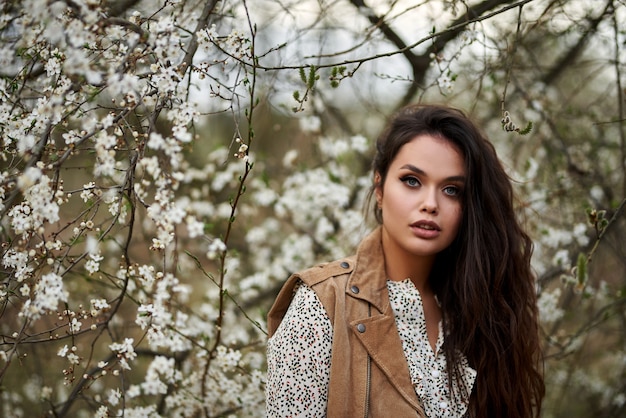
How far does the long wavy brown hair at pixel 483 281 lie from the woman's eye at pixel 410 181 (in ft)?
0.44

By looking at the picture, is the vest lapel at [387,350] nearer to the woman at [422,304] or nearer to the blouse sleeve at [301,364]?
the woman at [422,304]

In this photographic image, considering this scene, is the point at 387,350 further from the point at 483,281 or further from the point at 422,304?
the point at 483,281

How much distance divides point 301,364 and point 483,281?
0.78 metres

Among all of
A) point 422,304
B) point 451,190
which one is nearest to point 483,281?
point 422,304

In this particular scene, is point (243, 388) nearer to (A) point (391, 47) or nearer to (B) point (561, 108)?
(A) point (391, 47)

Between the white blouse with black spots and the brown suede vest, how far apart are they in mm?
34

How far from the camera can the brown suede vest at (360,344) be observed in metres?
1.80

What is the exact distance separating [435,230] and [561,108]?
6.91ft

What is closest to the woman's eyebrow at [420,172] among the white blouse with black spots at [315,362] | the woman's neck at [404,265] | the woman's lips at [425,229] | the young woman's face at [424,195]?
the young woman's face at [424,195]

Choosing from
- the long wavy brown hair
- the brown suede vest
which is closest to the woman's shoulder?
the brown suede vest

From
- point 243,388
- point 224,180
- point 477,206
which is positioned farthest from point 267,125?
point 477,206

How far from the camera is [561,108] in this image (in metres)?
3.62

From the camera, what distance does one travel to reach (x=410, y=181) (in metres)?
2.02

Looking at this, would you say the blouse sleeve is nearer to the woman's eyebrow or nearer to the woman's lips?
the woman's lips
